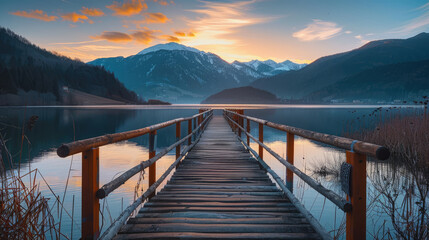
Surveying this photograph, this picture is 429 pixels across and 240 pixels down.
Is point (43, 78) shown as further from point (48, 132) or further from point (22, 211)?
point (22, 211)

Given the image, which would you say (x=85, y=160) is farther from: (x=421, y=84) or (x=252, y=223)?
(x=421, y=84)

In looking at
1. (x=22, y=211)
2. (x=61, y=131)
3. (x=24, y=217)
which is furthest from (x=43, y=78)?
(x=24, y=217)

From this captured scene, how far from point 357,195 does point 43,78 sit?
130192 millimetres

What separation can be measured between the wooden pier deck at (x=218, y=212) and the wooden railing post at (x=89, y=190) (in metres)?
0.57

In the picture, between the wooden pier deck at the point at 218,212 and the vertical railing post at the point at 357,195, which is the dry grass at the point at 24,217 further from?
the vertical railing post at the point at 357,195

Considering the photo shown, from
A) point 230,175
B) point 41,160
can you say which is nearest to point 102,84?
point 41,160

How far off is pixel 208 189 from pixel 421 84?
21671 centimetres

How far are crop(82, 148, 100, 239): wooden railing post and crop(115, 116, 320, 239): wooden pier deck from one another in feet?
1.88

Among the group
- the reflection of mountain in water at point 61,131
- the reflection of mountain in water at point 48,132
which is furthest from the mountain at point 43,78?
the reflection of mountain in water at point 48,132

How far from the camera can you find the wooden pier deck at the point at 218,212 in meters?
2.82

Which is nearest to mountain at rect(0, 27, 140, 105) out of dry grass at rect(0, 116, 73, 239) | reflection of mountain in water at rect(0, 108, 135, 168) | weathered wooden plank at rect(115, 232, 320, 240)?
reflection of mountain in water at rect(0, 108, 135, 168)

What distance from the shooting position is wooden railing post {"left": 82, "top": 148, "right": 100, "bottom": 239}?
2.16 m

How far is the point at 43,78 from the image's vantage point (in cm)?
11356

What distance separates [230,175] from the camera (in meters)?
5.63
